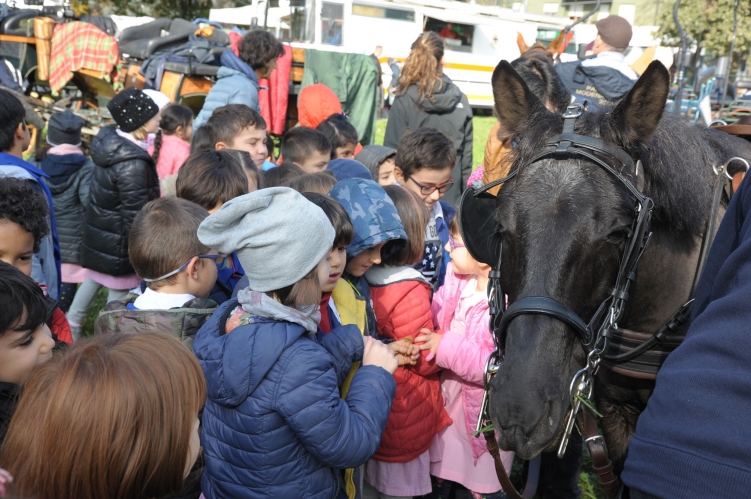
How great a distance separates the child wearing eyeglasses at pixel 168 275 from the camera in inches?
96.5

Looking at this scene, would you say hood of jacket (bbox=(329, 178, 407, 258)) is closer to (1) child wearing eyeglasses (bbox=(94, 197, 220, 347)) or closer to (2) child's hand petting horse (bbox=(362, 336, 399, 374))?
(2) child's hand petting horse (bbox=(362, 336, 399, 374))

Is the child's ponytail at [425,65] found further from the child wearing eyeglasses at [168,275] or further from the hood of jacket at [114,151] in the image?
the child wearing eyeglasses at [168,275]

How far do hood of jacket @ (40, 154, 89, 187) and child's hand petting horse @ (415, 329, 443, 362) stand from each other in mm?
3986

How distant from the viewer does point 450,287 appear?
326 cm

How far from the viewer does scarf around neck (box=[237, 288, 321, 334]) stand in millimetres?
2002

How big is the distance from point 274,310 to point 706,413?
1377mm

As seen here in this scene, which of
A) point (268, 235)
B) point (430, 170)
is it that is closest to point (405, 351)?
point (268, 235)

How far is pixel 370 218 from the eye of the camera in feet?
8.73

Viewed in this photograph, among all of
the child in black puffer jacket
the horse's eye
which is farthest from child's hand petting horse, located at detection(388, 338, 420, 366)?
the child in black puffer jacket

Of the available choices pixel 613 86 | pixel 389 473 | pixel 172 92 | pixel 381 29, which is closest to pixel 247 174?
pixel 389 473

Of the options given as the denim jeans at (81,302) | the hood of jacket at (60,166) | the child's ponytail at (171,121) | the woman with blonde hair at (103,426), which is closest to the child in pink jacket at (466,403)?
the woman with blonde hair at (103,426)

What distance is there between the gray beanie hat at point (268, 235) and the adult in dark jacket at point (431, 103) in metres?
4.19

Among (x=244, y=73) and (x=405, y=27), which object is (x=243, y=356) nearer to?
(x=244, y=73)

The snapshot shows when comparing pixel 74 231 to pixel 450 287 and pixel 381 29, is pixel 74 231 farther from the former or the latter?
pixel 381 29
